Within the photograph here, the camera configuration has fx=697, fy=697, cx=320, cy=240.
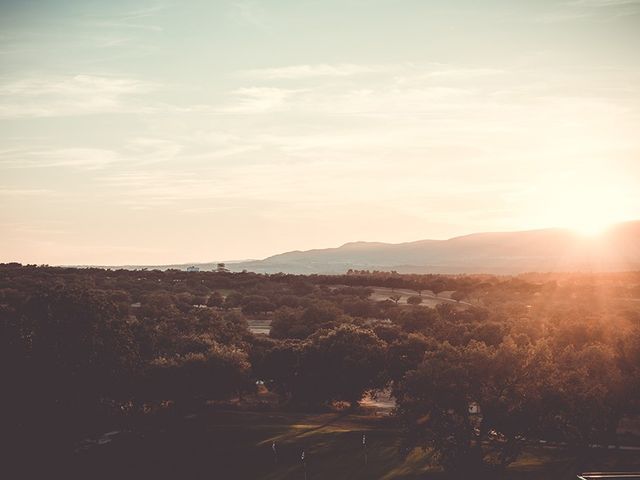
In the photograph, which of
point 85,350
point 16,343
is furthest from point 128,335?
point 16,343

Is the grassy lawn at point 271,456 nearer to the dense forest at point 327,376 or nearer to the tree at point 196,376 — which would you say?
the dense forest at point 327,376

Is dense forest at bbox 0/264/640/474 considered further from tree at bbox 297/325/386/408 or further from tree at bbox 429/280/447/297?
tree at bbox 429/280/447/297

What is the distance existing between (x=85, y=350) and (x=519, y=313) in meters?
82.5

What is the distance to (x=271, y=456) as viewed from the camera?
46344 mm

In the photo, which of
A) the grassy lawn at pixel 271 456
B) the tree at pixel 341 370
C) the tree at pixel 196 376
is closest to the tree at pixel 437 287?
the tree at pixel 341 370

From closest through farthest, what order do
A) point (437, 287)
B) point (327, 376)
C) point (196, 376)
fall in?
point (196, 376) → point (327, 376) → point (437, 287)

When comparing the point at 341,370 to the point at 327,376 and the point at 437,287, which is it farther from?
the point at 437,287

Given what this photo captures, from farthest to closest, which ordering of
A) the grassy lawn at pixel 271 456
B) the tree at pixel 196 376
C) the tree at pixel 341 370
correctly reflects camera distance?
the tree at pixel 341 370 < the tree at pixel 196 376 < the grassy lawn at pixel 271 456

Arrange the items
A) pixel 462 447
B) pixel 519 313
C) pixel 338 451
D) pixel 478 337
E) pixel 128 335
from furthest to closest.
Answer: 1. pixel 519 313
2. pixel 478 337
3. pixel 128 335
4. pixel 338 451
5. pixel 462 447

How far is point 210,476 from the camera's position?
43938 millimetres

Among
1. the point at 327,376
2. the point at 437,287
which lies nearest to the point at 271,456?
the point at 327,376

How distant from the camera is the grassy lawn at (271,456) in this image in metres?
43.6

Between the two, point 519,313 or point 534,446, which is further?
point 519,313

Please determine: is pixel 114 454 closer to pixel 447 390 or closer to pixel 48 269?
pixel 447 390
